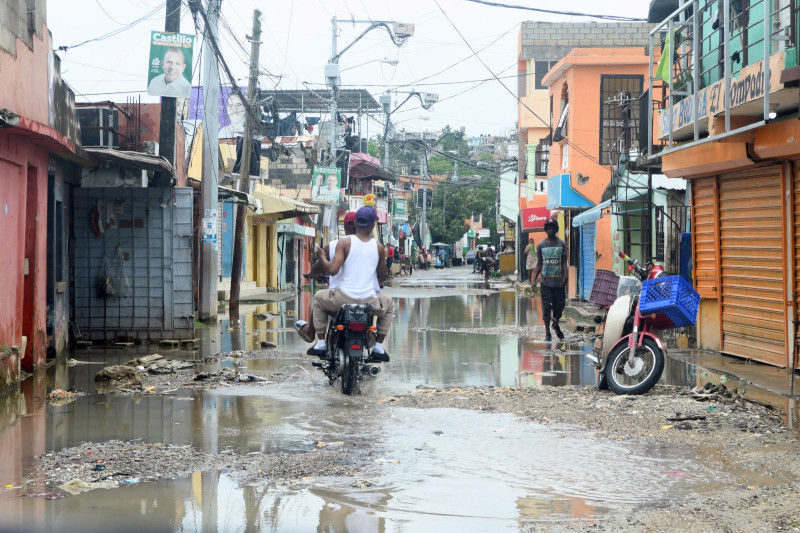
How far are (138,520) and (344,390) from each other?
4415mm

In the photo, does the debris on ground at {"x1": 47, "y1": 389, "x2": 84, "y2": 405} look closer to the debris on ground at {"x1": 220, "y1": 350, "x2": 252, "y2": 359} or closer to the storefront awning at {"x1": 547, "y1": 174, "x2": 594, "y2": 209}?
the debris on ground at {"x1": 220, "y1": 350, "x2": 252, "y2": 359}

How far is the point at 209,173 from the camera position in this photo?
61.4ft

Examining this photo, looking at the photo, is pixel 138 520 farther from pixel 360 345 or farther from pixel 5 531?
pixel 360 345

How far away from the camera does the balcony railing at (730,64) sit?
32.6 feet

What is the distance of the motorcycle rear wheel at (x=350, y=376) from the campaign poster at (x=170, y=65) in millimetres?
8144

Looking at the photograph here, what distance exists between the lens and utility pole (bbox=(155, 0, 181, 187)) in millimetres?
15805

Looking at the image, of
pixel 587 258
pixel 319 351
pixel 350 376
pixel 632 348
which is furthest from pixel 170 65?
pixel 587 258

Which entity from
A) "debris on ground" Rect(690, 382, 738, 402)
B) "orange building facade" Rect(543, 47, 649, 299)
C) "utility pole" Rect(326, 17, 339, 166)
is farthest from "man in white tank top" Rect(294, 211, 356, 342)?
"utility pole" Rect(326, 17, 339, 166)

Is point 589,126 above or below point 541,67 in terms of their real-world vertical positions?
below

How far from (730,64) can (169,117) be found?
9.17m

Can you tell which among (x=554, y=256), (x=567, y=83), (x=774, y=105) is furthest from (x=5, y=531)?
(x=567, y=83)

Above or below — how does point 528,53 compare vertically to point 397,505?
above

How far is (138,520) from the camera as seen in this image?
473cm

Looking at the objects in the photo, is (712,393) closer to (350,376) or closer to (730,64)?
(350,376)
